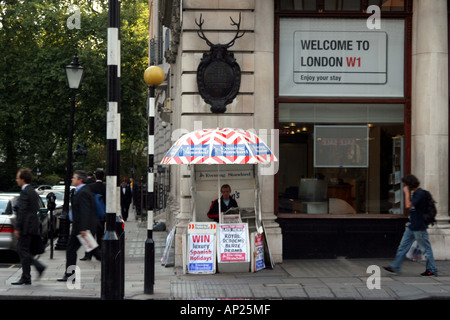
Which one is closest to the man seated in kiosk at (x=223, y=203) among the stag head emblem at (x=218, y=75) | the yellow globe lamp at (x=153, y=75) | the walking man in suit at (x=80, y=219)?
the stag head emblem at (x=218, y=75)

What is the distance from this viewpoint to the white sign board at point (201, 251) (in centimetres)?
1241

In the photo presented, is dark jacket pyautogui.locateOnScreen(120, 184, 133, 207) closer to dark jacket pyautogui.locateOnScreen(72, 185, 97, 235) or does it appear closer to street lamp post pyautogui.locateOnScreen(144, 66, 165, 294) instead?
dark jacket pyautogui.locateOnScreen(72, 185, 97, 235)

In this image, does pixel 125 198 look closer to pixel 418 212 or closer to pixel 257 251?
pixel 257 251

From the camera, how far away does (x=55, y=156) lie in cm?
6675

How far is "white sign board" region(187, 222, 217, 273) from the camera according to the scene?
1241cm

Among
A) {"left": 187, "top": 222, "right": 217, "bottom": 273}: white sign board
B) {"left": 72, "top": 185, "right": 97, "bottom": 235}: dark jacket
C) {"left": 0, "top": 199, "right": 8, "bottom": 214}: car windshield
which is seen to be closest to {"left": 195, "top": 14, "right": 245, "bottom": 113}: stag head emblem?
{"left": 187, "top": 222, "right": 217, "bottom": 273}: white sign board

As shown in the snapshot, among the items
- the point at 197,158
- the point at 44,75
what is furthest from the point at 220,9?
the point at 44,75

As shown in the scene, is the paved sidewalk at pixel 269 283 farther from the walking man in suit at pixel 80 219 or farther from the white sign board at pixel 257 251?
the walking man in suit at pixel 80 219

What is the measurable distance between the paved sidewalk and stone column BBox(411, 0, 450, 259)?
5.39 ft

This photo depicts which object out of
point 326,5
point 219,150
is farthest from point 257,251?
point 326,5

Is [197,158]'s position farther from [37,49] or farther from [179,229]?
[37,49]

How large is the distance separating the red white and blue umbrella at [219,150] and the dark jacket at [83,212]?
4.96ft

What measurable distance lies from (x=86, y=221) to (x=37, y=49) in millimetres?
29275

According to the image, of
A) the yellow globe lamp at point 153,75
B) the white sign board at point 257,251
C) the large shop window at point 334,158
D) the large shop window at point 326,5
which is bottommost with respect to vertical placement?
the white sign board at point 257,251
